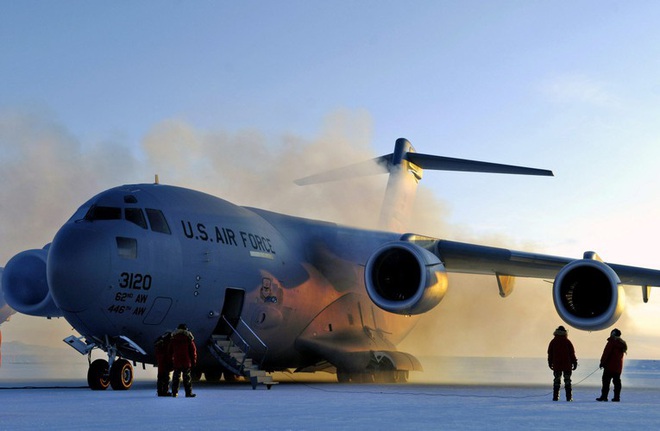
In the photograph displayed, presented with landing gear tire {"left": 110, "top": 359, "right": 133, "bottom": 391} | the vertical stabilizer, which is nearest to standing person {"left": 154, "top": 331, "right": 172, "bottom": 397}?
landing gear tire {"left": 110, "top": 359, "right": 133, "bottom": 391}

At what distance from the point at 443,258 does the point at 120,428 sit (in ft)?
39.8

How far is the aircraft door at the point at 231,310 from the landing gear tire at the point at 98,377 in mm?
2495

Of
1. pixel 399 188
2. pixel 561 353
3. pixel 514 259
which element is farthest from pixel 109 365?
pixel 399 188

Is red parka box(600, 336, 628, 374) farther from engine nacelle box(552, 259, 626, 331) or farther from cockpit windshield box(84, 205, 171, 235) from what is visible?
cockpit windshield box(84, 205, 171, 235)

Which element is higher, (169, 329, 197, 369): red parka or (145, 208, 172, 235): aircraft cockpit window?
(145, 208, 172, 235): aircraft cockpit window

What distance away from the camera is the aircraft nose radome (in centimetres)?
1295

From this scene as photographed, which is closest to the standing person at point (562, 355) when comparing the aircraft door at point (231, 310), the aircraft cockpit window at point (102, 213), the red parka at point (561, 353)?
the red parka at point (561, 353)

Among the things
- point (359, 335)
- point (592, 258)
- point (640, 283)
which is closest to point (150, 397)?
point (359, 335)

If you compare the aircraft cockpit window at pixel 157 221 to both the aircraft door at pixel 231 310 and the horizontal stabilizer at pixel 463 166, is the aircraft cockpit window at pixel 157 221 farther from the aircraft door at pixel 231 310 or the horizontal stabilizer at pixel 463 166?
the horizontal stabilizer at pixel 463 166

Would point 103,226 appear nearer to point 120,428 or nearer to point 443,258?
point 120,428

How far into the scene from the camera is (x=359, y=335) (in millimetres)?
19047

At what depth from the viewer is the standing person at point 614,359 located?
12.7 m

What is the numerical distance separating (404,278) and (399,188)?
6123mm

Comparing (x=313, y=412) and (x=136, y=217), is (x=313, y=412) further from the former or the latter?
(x=136, y=217)
